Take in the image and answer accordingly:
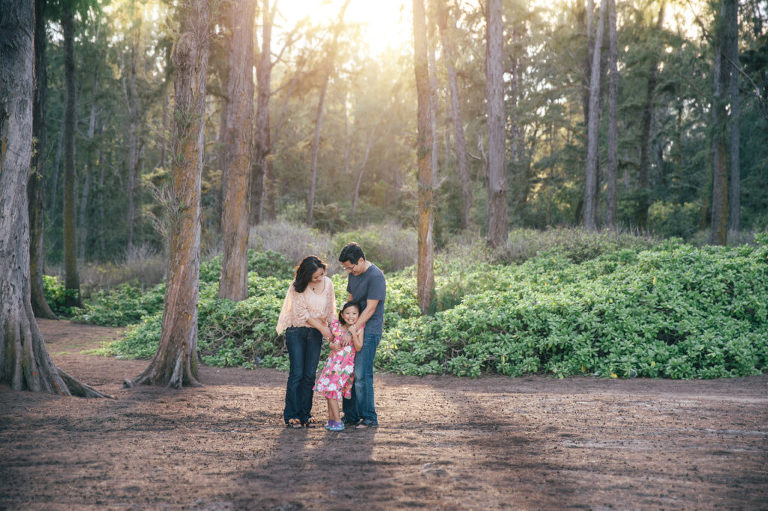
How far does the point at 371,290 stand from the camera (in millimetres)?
5824

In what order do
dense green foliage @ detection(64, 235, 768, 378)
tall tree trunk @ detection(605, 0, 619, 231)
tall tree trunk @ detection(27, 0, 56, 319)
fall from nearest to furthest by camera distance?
dense green foliage @ detection(64, 235, 768, 378), tall tree trunk @ detection(27, 0, 56, 319), tall tree trunk @ detection(605, 0, 619, 231)

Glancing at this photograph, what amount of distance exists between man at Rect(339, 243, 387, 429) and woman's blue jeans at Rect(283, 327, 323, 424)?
46 cm

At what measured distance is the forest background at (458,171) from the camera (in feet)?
35.4

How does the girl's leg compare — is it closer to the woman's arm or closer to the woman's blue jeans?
the woman's blue jeans

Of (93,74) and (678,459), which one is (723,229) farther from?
(93,74)

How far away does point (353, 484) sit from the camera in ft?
13.3

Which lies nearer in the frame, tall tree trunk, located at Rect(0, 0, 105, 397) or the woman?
the woman

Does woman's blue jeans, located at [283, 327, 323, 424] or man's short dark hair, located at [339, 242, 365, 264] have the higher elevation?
man's short dark hair, located at [339, 242, 365, 264]

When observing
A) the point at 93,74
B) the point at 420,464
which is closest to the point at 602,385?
the point at 420,464

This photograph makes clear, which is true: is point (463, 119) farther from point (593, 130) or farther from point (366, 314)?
point (366, 314)

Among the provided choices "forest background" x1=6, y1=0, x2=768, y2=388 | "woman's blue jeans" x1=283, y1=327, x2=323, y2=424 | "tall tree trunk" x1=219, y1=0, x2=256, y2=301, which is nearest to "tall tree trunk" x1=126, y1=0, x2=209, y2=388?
"forest background" x1=6, y1=0, x2=768, y2=388

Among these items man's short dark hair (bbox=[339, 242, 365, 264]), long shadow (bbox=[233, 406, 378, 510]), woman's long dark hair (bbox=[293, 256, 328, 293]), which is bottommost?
long shadow (bbox=[233, 406, 378, 510])

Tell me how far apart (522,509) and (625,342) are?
689cm

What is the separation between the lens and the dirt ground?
3.78m
